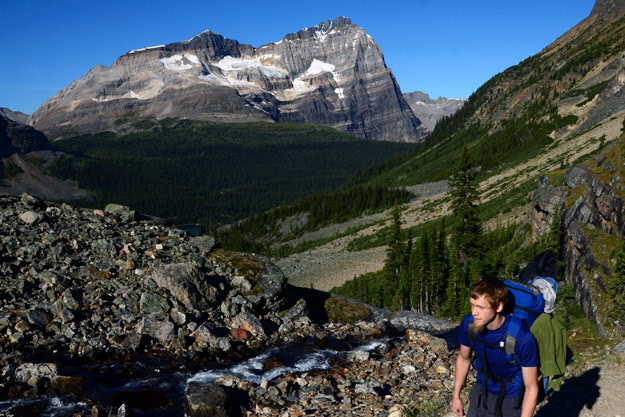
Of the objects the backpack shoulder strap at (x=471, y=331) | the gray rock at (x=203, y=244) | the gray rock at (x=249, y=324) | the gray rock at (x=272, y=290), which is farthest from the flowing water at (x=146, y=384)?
the backpack shoulder strap at (x=471, y=331)

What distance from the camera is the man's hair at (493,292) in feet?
22.1

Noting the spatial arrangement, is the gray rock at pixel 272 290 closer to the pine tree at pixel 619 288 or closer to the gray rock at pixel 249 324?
the gray rock at pixel 249 324

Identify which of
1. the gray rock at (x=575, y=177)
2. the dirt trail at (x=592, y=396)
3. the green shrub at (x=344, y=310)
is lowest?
the green shrub at (x=344, y=310)

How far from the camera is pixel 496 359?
7.15m

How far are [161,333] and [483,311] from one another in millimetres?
18130

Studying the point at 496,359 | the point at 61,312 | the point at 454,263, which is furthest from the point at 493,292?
the point at 454,263

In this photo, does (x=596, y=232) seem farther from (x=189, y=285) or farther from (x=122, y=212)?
(x=122, y=212)

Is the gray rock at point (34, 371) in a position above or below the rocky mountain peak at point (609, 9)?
below

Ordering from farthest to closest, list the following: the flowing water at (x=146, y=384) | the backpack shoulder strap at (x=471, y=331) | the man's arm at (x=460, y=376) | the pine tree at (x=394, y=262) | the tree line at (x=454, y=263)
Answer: the pine tree at (x=394, y=262) → the tree line at (x=454, y=263) → the flowing water at (x=146, y=384) → the man's arm at (x=460, y=376) → the backpack shoulder strap at (x=471, y=331)

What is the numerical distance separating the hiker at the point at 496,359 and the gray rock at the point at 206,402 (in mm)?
10517

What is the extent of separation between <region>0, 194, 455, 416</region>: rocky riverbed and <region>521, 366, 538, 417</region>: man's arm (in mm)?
8923

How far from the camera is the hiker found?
677 cm

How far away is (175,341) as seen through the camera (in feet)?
70.0

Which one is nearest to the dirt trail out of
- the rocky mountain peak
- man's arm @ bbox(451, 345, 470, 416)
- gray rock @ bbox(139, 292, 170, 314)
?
man's arm @ bbox(451, 345, 470, 416)
